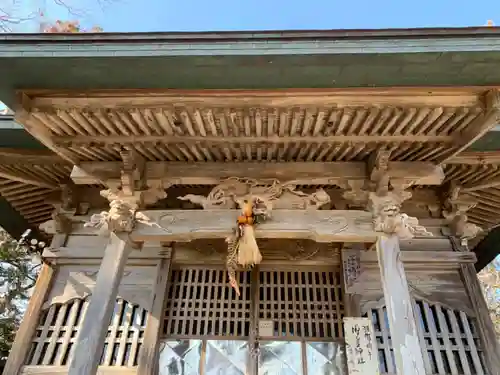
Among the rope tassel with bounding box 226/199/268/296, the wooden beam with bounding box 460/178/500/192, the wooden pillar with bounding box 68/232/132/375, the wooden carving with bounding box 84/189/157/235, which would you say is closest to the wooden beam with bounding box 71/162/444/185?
the wooden carving with bounding box 84/189/157/235

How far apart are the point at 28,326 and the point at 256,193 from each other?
3.55m

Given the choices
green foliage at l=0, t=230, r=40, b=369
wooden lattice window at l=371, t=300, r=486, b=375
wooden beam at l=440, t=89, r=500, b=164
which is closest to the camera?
wooden beam at l=440, t=89, r=500, b=164

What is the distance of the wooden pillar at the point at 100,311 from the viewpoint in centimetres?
378

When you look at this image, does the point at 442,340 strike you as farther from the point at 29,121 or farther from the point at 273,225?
the point at 29,121

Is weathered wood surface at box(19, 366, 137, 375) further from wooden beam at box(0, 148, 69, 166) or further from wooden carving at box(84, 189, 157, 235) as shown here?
wooden beam at box(0, 148, 69, 166)

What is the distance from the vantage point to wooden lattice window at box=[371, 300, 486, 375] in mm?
4773

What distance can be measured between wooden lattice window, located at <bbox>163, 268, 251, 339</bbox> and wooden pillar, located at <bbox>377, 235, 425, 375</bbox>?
2038 mm

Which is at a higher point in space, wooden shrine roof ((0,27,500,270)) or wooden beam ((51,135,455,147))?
wooden shrine roof ((0,27,500,270))

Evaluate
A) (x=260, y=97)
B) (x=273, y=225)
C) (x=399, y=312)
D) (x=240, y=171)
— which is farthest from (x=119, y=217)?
(x=399, y=312)

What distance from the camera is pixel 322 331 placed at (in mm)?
5176

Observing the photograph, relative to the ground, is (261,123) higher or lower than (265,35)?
lower

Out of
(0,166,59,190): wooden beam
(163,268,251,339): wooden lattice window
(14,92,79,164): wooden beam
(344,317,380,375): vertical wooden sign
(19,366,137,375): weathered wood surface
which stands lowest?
(19,366,137,375): weathered wood surface

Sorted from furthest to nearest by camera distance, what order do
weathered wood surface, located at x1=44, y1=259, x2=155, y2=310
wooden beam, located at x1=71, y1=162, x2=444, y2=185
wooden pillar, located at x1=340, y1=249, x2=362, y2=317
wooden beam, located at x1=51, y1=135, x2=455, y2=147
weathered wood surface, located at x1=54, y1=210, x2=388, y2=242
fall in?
weathered wood surface, located at x1=44, y1=259, x2=155, y2=310 < wooden pillar, located at x1=340, y1=249, x2=362, y2=317 < wooden beam, located at x1=71, y1=162, x2=444, y2=185 < weathered wood surface, located at x1=54, y1=210, x2=388, y2=242 < wooden beam, located at x1=51, y1=135, x2=455, y2=147

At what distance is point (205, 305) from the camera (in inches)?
212
